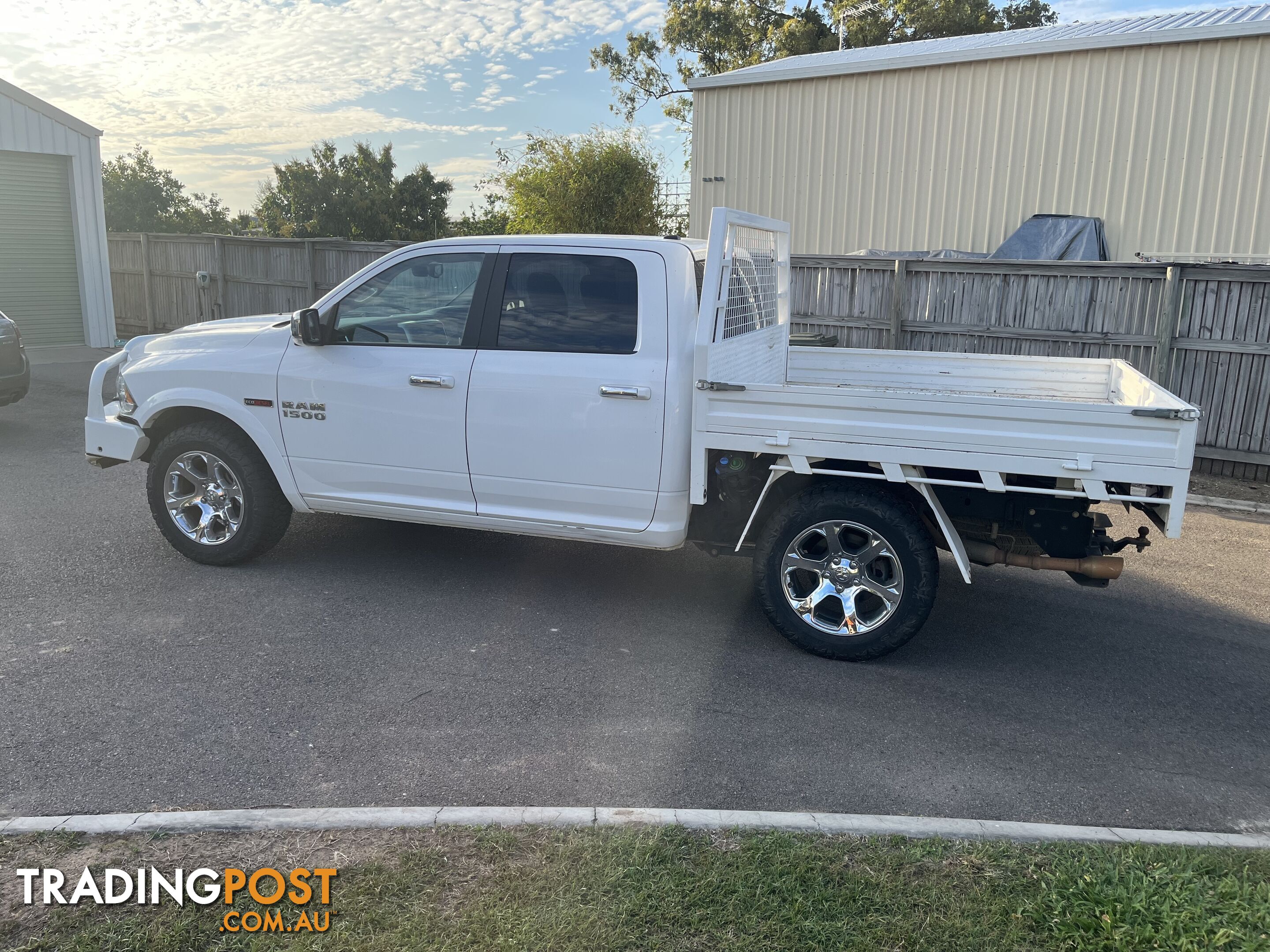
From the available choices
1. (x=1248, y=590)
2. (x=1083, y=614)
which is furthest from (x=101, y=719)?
(x=1248, y=590)

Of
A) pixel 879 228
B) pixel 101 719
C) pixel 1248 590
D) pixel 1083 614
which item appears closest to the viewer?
pixel 101 719

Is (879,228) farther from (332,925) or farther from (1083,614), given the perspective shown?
(332,925)

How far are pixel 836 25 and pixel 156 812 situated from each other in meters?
32.1

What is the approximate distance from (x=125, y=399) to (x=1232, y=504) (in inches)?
334

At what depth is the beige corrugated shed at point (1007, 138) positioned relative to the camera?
13125 millimetres

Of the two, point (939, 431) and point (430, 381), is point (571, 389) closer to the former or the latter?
point (430, 381)

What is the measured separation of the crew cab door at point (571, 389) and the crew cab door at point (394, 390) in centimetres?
13

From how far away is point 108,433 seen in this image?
6363 mm

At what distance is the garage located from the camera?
16875mm

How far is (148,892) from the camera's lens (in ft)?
10.0

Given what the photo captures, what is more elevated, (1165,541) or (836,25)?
(836,25)

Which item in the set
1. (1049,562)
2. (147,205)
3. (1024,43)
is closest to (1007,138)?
(1024,43)

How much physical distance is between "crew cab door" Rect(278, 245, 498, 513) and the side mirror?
0.22 feet

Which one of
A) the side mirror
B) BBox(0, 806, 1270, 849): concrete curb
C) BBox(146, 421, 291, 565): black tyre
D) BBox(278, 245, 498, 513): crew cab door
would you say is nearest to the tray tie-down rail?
BBox(0, 806, 1270, 849): concrete curb
